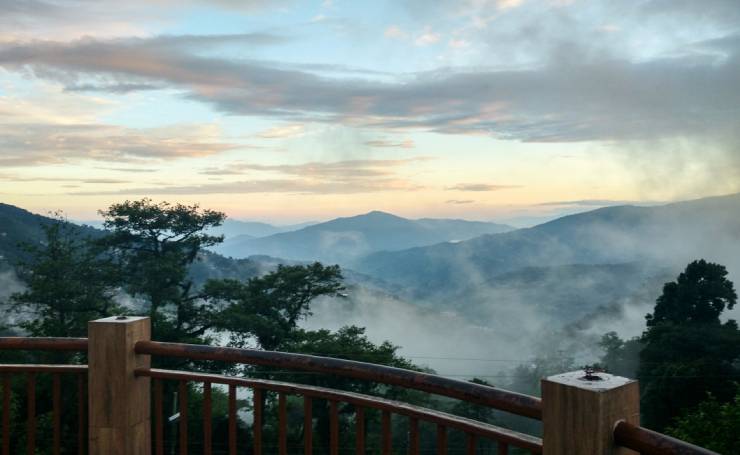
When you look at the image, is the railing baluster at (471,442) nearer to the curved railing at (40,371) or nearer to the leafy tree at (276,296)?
the curved railing at (40,371)

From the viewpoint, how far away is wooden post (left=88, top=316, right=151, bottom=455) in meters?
2.64

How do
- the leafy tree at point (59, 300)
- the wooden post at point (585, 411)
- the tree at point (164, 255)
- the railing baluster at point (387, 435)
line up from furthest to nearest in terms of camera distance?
the tree at point (164, 255), the leafy tree at point (59, 300), the railing baluster at point (387, 435), the wooden post at point (585, 411)

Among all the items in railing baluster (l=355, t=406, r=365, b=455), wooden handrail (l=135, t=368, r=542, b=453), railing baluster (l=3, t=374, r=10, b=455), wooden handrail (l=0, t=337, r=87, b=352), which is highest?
wooden handrail (l=0, t=337, r=87, b=352)

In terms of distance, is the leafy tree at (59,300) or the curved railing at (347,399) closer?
the curved railing at (347,399)

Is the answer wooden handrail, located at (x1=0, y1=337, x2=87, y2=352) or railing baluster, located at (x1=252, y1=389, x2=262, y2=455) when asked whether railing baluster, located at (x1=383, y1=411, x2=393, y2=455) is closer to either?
railing baluster, located at (x1=252, y1=389, x2=262, y2=455)

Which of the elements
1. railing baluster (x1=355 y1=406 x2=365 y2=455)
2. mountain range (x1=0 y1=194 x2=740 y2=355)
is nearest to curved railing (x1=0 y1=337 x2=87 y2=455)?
railing baluster (x1=355 y1=406 x2=365 y2=455)

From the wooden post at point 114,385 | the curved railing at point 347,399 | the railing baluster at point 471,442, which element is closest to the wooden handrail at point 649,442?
the curved railing at point 347,399

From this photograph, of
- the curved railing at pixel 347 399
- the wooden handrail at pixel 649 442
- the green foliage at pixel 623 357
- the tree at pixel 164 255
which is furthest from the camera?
the green foliage at pixel 623 357

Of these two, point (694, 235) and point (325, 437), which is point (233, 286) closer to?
point (325, 437)

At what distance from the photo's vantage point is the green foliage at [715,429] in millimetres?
14195

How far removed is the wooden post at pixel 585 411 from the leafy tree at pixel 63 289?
2188cm

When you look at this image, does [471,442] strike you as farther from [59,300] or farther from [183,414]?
[59,300]

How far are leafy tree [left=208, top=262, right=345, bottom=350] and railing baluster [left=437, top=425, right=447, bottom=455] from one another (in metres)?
21.0

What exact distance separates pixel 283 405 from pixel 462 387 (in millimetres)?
677
